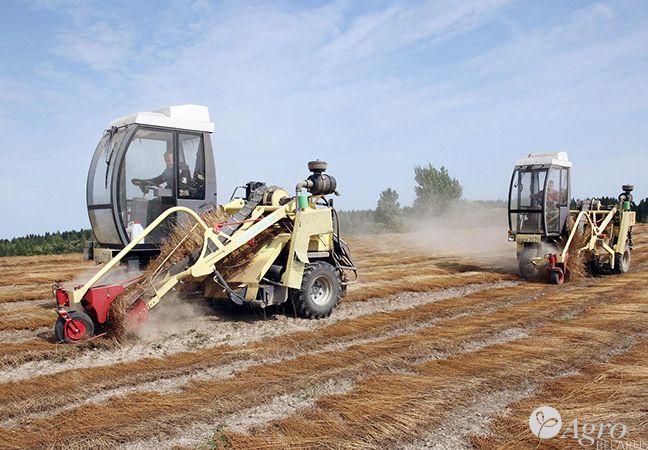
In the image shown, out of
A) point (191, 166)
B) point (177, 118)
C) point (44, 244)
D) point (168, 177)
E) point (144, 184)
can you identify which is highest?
point (177, 118)

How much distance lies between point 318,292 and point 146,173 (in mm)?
2774

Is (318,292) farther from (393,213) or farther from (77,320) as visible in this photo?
(393,213)

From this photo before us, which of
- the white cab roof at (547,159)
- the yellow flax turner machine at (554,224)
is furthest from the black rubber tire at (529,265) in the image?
the white cab roof at (547,159)

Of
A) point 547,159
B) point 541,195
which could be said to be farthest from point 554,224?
point 547,159

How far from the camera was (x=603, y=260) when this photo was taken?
12.3 meters

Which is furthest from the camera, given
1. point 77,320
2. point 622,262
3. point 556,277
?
point 622,262

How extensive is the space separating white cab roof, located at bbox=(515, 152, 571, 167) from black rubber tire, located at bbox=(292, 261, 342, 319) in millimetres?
6145

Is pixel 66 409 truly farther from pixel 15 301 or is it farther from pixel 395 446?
pixel 15 301

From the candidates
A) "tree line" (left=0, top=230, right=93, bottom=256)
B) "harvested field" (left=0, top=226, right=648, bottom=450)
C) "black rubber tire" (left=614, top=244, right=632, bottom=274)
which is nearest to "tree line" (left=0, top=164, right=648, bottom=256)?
"tree line" (left=0, top=230, right=93, bottom=256)

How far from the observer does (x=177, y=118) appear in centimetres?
751

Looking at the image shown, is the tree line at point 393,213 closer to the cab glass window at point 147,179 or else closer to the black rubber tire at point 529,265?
the black rubber tire at point 529,265

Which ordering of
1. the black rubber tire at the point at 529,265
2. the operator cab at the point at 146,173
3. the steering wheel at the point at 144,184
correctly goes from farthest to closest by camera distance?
the black rubber tire at the point at 529,265 → the steering wheel at the point at 144,184 → the operator cab at the point at 146,173

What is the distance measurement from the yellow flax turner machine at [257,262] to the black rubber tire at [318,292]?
0.5 inches

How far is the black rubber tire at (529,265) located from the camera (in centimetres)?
1132
